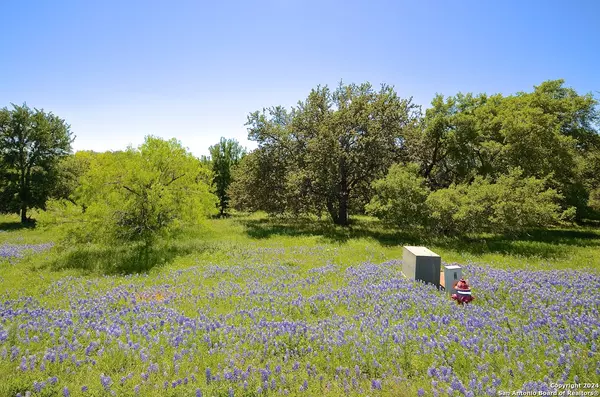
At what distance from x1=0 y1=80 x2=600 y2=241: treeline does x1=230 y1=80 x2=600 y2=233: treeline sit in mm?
96

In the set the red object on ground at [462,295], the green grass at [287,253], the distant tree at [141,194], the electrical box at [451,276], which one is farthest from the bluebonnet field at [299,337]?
the distant tree at [141,194]

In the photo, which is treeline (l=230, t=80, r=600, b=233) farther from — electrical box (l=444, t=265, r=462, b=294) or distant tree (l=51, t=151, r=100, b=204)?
distant tree (l=51, t=151, r=100, b=204)

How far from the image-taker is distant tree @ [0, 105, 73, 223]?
33.7m

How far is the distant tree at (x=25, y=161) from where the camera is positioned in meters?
33.7

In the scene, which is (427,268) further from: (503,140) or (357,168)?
(503,140)

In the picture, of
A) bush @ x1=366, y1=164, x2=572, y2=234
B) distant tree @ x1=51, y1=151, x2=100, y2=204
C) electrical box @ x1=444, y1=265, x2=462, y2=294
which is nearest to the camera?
electrical box @ x1=444, y1=265, x2=462, y2=294

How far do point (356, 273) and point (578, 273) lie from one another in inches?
304

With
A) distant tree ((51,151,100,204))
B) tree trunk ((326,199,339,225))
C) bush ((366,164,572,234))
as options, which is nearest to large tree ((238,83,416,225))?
tree trunk ((326,199,339,225))

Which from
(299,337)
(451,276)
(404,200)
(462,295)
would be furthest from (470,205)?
(299,337)

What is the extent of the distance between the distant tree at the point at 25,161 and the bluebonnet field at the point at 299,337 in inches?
1190

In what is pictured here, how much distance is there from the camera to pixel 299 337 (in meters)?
6.67

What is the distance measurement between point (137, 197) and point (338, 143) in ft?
48.5

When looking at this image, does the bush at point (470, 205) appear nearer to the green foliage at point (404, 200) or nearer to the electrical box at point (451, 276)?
the green foliage at point (404, 200)

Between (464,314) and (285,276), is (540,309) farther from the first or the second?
(285,276)
